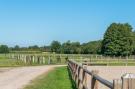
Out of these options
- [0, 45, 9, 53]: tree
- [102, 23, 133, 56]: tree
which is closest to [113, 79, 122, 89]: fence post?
[102, 23, 133, 56]: tree

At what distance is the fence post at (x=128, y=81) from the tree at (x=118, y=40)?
105593 mm

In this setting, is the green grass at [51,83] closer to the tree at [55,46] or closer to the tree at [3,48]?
the tree at [3,48]

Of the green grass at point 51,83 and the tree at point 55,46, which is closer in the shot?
the green grass at point 51,83

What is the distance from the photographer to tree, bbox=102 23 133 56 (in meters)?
112

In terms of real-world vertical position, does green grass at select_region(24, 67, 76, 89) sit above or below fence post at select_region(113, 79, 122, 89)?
below

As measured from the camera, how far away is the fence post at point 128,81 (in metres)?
5.73

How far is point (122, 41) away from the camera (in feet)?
374

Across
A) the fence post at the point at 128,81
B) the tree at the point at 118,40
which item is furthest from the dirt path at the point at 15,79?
the tree at the point at 118,40

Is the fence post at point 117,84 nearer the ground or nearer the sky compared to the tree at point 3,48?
nearer the ground

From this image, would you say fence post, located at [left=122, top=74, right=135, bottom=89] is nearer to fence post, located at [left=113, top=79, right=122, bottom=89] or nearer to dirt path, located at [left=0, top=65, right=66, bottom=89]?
fence post, located at [left=113, top=79, right=122, bottom=89]

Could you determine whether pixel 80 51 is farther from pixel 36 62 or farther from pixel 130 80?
pixel 130 80

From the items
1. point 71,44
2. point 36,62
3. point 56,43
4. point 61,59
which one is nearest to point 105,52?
point 56,43

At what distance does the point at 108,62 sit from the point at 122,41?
5749 centimetres

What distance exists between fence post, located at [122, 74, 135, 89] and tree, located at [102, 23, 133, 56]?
4157 inches
